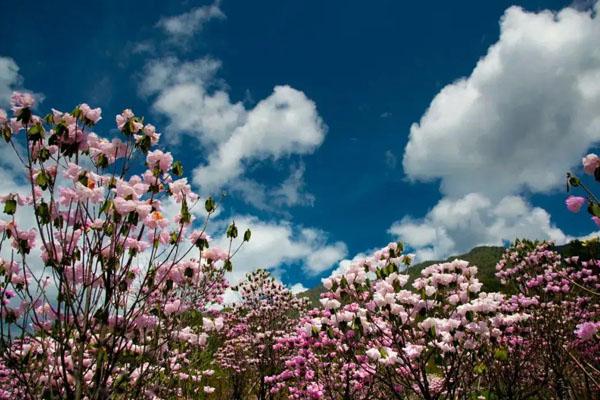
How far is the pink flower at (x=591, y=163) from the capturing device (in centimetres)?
271

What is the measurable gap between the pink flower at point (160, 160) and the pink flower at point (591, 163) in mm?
3594

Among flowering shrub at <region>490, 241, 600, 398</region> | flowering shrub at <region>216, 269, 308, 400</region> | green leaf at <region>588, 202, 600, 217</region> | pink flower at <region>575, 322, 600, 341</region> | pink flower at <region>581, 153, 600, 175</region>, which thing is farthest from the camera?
flowering shrub at <region>216, 269, 308, 400</region>

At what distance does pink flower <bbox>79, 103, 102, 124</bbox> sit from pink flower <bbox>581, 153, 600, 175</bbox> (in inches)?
162

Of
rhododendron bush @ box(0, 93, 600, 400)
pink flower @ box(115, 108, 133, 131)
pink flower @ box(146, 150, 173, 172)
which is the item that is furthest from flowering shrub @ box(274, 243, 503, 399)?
pink flower @ box(115, 108, 133, 131)

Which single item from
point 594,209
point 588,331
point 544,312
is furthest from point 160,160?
point 544,312

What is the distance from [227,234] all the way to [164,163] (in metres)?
1.09

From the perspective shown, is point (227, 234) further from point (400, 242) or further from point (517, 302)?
point (517, 302)

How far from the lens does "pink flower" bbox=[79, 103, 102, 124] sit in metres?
3.63

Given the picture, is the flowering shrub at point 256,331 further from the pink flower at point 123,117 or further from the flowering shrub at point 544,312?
the pink flower at point 123,117

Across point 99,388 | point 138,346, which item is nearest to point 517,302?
point 138,346

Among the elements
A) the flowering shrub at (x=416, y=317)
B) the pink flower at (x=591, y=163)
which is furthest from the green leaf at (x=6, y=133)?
the pink flower at (x=591, y=163)

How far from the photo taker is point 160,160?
12.9ft

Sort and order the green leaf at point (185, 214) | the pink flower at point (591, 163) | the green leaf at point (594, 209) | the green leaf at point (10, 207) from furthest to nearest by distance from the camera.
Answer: the green leaf at point (185, 214), the green leaf at point (10, 207), the green leaf at point (594, 209), the pink flower at point (591, 163)

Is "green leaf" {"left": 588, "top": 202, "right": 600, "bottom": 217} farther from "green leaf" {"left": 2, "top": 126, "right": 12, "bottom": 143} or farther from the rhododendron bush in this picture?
→ "green leaf" {"left": 2, "top": 126, "right": 12, "bottom": 143}
